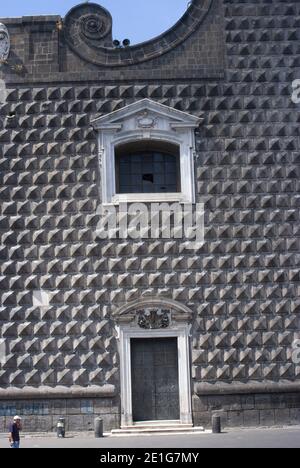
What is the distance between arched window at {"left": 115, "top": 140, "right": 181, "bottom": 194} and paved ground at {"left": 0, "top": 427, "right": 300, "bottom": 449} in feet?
18.4

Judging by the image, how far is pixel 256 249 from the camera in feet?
Result: 68.9

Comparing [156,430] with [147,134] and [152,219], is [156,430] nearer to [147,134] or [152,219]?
[152,219]

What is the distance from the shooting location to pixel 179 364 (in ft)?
67.2

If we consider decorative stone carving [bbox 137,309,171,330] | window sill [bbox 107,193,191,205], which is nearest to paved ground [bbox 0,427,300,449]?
decorative stone carving [bbox 137,309,171,330]

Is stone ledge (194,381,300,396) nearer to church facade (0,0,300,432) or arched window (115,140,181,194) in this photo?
church facade (0,0,300,432)

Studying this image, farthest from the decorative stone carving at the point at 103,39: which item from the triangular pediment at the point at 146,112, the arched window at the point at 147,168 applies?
the arched window at the point at 147,168

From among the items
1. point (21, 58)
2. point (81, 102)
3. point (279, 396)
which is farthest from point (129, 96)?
point (279, 396)

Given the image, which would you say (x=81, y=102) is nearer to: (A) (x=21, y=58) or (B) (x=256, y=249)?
(A) (x=21, y=58)

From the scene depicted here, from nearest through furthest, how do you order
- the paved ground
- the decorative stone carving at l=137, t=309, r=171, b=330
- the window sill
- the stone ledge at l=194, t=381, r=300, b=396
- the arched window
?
the paved ground → the stone ledge at l=194, t=381, r=300, b=396 → the decorative stone carving at l=137, t=309, r=171, b=330 → the window sill → the arched window

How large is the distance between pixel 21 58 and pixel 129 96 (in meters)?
2.65

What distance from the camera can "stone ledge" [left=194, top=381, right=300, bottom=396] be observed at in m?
20.2

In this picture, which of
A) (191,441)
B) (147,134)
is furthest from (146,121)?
(191,441)

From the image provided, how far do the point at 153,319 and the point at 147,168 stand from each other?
3.53 meters

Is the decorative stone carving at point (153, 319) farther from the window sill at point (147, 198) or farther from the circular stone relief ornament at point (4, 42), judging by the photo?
the circular stone relief ornament at point (4, 42)
